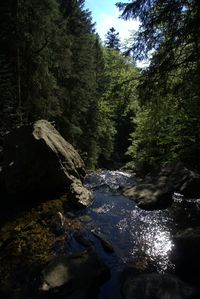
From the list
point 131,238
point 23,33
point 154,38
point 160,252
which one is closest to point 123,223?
point 131,238

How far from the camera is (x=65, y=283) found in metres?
5.44

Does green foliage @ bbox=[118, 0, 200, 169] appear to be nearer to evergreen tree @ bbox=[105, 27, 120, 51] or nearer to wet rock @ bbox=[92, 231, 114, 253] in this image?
wet rock @ bbox=[92, 231, 114, 253]

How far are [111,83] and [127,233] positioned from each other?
940 cm

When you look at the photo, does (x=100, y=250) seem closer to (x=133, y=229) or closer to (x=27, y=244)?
(x=133, y=229)

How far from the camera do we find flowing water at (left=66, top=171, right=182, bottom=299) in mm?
6386

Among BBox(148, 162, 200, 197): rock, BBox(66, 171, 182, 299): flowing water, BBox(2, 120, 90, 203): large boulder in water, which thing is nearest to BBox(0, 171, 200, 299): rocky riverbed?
BBox(66, 171, 182, 299): flowing water

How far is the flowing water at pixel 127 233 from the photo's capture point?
6.39m

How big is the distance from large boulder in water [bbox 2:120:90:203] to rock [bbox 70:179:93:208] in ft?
1.32

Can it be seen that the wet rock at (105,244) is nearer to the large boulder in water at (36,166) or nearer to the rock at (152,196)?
the rock at (152,196)

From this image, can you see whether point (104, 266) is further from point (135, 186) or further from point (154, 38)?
point (154, 38)

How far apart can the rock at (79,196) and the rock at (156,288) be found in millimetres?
3711

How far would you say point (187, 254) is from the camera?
6363 millimetres

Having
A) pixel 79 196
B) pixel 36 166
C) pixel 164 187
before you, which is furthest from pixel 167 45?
pixel 36 166

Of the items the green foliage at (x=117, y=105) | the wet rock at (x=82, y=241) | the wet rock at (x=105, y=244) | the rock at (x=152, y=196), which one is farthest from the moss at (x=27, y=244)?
the green foliage at (x=117, y=105)
